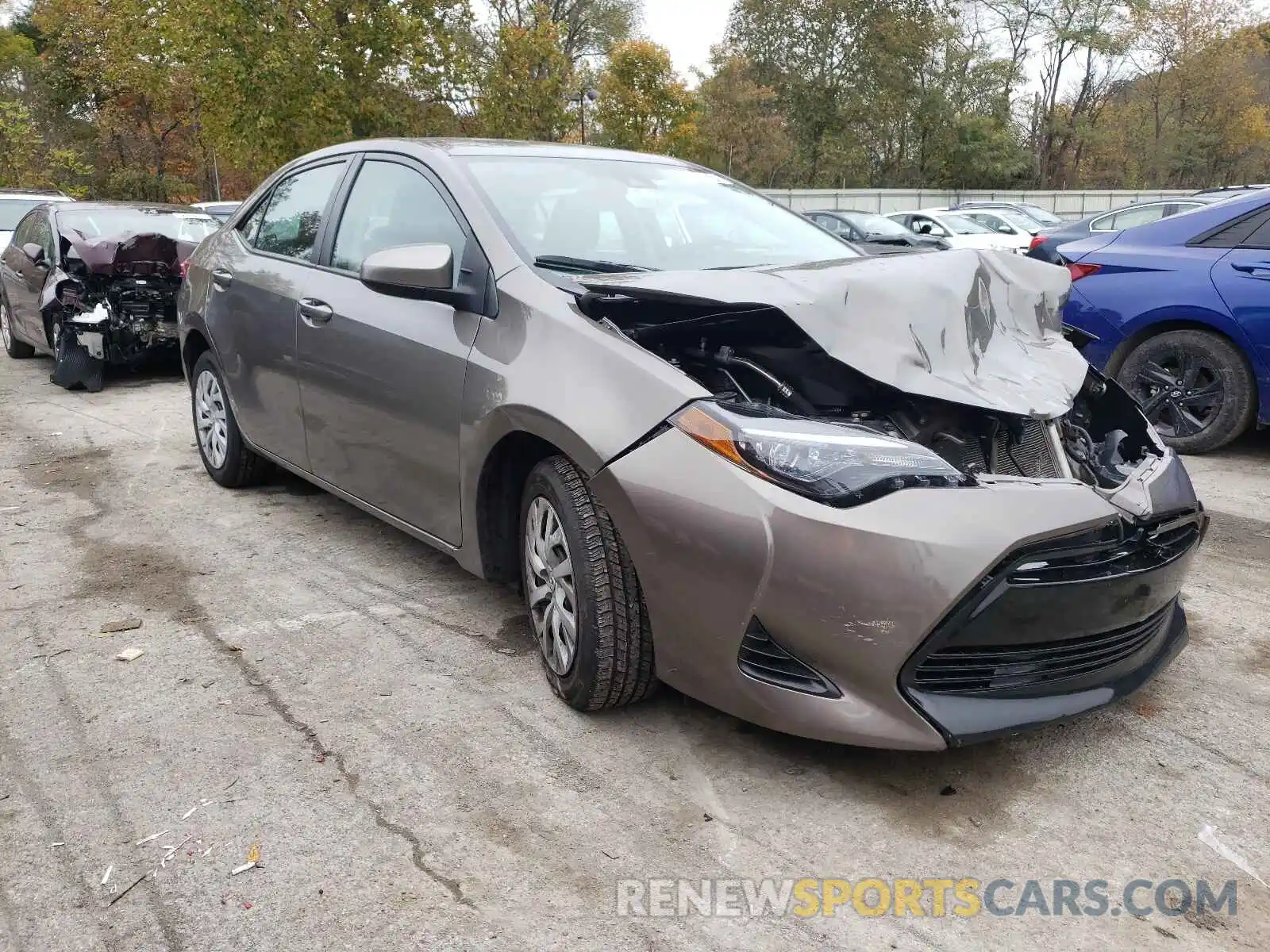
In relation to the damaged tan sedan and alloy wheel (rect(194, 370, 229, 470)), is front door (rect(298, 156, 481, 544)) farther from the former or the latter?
alloy wheel (rect(194, 370, 229, 470))

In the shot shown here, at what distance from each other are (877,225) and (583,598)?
51.8 feet

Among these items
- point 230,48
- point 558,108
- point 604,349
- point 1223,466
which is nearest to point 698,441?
point 604,349

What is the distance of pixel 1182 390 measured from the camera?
231 inches

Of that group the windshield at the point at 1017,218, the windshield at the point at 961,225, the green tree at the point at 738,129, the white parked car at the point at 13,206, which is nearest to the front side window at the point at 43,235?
the white parked car at the point at 13,206

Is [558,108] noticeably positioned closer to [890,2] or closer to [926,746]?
[926,746]

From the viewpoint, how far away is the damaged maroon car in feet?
28.1

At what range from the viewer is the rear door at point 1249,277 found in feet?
18.0

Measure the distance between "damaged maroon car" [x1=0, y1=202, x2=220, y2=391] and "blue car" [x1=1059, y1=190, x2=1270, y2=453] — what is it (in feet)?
23.2

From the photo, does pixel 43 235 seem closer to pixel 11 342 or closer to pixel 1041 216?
pixel 11 342

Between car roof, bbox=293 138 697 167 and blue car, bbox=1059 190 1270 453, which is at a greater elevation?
car roof, bbox=293 138 697 167

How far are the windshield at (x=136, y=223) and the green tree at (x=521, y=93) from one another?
1134cm

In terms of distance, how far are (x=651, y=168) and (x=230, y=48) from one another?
1360cm

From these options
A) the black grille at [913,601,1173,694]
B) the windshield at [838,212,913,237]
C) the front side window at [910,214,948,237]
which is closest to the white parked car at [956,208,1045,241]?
the front side window at [910,214,948,237]

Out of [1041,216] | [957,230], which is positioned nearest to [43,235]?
[957,230]
